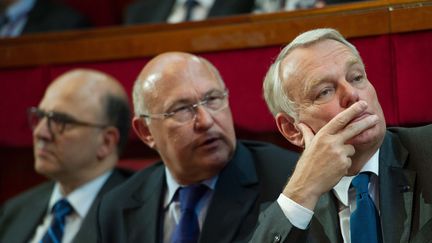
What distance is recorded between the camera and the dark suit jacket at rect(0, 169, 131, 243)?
77.7 inches

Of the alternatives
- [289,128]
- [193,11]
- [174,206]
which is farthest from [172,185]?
[193,11]

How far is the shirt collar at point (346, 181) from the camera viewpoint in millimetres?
1290

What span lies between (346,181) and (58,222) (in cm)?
87

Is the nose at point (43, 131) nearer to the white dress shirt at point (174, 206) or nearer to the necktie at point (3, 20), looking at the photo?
the white dress shirt at point (174, 206)

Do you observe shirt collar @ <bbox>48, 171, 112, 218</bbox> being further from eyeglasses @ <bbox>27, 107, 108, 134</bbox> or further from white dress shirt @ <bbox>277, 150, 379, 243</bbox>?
white dress shirt @ <bbox>277, 150, 379, 243</bbox>

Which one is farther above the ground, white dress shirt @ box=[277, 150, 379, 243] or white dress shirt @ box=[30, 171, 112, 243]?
white dress shirt @ box=[277, 150, 379, 243]

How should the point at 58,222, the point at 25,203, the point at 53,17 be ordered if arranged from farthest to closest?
the point at 53,17, the point at 25,203, the point at 58,222

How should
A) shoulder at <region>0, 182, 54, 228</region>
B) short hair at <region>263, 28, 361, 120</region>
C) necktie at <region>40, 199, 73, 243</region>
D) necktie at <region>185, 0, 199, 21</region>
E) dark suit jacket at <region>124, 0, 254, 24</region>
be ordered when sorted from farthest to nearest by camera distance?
1. necktie at <region>185, 0, 199, 21</region>
2. dark suit jacket at <region>124, 0, 254, 24</region>
3. shoulder at <region>0, 182, 54, 228</region>
4. necktie at <region>40, 199, 73, 243</region>
5. short hair at <region>263, 28, 361, 120</region>

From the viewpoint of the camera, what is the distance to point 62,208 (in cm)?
196

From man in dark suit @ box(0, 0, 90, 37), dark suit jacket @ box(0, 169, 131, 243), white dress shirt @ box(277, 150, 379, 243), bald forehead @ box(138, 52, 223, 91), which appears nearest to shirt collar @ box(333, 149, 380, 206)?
white dress shirt @ box(277, 150, 379, 243)

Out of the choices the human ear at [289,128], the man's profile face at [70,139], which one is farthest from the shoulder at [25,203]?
the human ear at [289,128]

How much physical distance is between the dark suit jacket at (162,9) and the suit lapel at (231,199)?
63 cm

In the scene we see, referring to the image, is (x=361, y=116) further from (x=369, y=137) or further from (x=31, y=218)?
(x=31, y=218)

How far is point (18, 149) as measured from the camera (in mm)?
2238
